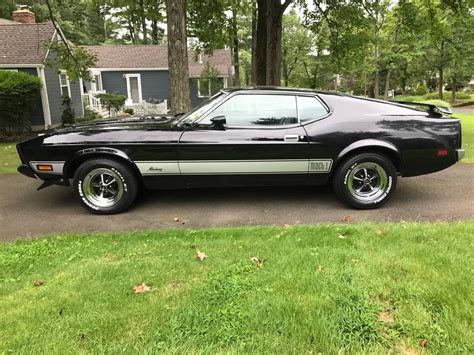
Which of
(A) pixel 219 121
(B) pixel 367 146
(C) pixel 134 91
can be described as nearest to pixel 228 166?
(A) pixel 219 121

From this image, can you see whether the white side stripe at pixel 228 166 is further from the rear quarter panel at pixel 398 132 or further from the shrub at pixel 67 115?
the shrub at pixel 67 115

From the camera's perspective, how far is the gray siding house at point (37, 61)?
634 inches

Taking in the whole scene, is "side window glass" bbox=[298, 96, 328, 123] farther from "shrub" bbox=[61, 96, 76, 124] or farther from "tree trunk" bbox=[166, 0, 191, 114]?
"shrub" bbox=[61, 96, 76, 124]

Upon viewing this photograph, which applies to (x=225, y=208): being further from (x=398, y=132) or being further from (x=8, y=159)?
(x=8, y=159)

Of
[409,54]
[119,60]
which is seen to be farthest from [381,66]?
[119,60]

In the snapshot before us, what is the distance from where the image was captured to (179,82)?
334 inches

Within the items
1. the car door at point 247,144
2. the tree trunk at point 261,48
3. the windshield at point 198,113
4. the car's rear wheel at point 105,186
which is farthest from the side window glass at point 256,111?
the tree trunk at point 261,48

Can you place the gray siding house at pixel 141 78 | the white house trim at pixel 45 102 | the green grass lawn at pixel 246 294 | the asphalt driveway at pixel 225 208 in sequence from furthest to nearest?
1. the gray siding house at pixel 141 78
2. the white house trim at pixel 45 102
3. the asphalt driveway at pixel 225 208
4. the green grass lawn at pixel 246 294

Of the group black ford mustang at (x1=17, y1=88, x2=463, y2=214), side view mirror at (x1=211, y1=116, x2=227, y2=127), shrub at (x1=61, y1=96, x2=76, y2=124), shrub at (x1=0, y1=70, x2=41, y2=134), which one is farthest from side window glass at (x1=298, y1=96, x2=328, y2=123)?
shrub at (x1=61, y1=96, x2=76, y2=124)

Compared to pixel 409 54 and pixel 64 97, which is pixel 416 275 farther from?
pixel 409 54

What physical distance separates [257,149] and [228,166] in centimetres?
41

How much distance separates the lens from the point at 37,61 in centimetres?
1608

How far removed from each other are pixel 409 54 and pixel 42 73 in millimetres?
24396

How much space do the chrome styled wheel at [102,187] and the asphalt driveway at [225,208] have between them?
23 cm
